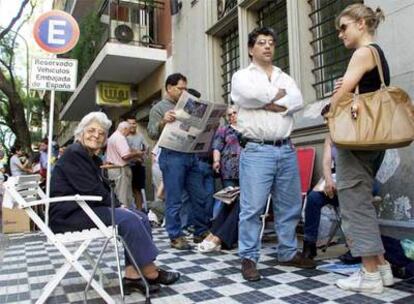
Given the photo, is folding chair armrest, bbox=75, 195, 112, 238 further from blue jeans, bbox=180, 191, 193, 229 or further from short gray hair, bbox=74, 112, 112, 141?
blue jeans, bbox=180, 191, 193, 229

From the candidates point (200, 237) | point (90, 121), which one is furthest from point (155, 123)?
point (90, 121)

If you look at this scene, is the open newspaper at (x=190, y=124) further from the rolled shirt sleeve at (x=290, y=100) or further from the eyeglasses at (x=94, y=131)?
the eyeglasses at (x=94, y=131)

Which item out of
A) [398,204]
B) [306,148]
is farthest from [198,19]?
[398,204]

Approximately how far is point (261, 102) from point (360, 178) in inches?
41.5

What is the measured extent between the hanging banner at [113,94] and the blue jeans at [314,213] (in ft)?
33.0

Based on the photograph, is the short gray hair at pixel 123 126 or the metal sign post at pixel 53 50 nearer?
the metal sign post at pixel 53 50

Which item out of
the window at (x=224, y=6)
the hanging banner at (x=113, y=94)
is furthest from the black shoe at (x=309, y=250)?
the hanging banner at (x=113, y=94)

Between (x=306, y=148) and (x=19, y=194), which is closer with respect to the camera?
(x=19, y=194)

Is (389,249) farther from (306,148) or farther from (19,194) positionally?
(19,194)

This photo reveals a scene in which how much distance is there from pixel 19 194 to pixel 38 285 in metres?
1.23

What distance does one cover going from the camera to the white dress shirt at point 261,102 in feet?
12.3

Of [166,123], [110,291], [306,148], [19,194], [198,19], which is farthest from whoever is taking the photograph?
[198,19]

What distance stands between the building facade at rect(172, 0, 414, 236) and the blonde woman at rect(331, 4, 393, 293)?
3.66 ft

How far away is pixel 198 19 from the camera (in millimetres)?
9398
